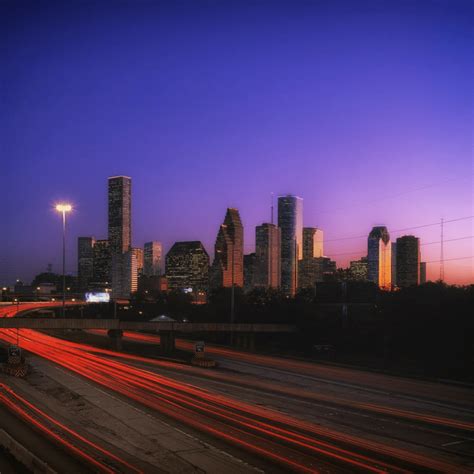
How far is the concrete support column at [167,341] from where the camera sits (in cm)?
7325

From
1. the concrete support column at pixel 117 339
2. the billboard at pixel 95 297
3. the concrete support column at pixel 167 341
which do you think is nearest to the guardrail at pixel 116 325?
the concrete support column at pixel 167 341

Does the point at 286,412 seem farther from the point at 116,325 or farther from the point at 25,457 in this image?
the point at 116,325

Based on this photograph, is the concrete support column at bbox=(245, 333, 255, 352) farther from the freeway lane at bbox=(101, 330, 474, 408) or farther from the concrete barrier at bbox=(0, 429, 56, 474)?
the concrete barrier at bbox=(0, 429, 56, 474)

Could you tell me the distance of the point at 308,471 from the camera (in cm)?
1888

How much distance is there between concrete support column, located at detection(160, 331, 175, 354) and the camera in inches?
2884

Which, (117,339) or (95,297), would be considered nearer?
(117,339)

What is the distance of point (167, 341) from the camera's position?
243ft

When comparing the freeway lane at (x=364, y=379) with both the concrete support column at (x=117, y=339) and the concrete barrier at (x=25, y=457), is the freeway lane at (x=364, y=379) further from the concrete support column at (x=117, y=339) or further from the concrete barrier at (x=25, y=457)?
the concrete barrier at (x=25, y=457)

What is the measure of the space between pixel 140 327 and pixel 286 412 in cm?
4479

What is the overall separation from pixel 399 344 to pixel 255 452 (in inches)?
2103

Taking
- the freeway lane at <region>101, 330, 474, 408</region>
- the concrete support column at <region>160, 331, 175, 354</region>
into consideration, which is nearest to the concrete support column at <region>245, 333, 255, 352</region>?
the concrete support column at <region>160, 331, 175, 354</region>

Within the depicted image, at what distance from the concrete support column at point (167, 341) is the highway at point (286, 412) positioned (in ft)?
60.0

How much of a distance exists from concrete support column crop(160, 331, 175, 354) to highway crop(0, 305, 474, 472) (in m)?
18.3

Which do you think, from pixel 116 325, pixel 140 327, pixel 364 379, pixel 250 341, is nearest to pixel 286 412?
pixel 364 379
